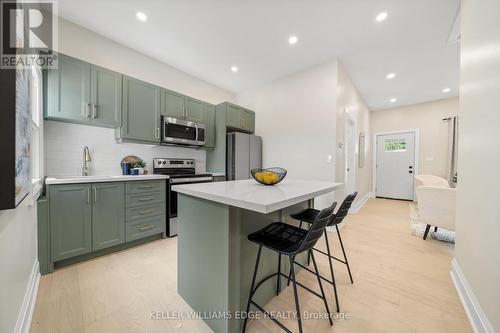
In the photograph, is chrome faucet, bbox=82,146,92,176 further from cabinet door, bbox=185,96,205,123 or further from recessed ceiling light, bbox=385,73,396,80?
recessed ceiling light, bbox=385,73,396,80

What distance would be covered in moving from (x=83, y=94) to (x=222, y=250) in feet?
8.28

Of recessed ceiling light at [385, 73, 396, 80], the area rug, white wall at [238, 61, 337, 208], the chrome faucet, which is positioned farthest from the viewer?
recessed ceiling light at [385, 73, 396, 80]

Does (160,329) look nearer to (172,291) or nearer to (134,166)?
(172,291)

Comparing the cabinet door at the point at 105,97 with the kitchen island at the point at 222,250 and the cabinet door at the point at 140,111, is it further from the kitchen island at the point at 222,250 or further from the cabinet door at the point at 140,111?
the kitchen island at the point at 222,250

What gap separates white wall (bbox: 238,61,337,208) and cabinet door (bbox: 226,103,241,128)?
579 millimetres

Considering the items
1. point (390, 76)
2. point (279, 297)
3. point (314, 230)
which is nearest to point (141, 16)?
point (314, 230)

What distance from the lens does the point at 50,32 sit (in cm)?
223

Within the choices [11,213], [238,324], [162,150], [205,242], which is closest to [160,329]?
[238,324]

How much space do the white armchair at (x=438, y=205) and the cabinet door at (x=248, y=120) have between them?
3.07 metres

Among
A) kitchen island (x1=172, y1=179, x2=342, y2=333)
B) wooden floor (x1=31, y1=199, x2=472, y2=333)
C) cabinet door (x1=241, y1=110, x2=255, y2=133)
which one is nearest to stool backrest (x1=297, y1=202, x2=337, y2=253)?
kitchen island (x1=172, y1=179, x2=342, y2=333)

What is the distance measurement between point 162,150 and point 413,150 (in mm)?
6654

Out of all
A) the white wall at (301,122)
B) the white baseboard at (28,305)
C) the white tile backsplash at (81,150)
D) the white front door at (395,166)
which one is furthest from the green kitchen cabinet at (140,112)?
the white front door at (395,166)

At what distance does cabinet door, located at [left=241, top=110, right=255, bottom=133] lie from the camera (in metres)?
3.96

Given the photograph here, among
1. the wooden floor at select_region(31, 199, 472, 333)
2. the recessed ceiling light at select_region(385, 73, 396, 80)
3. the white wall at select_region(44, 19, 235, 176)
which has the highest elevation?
the recessed ceiling light at select_region(385, 73, 396, 80)
